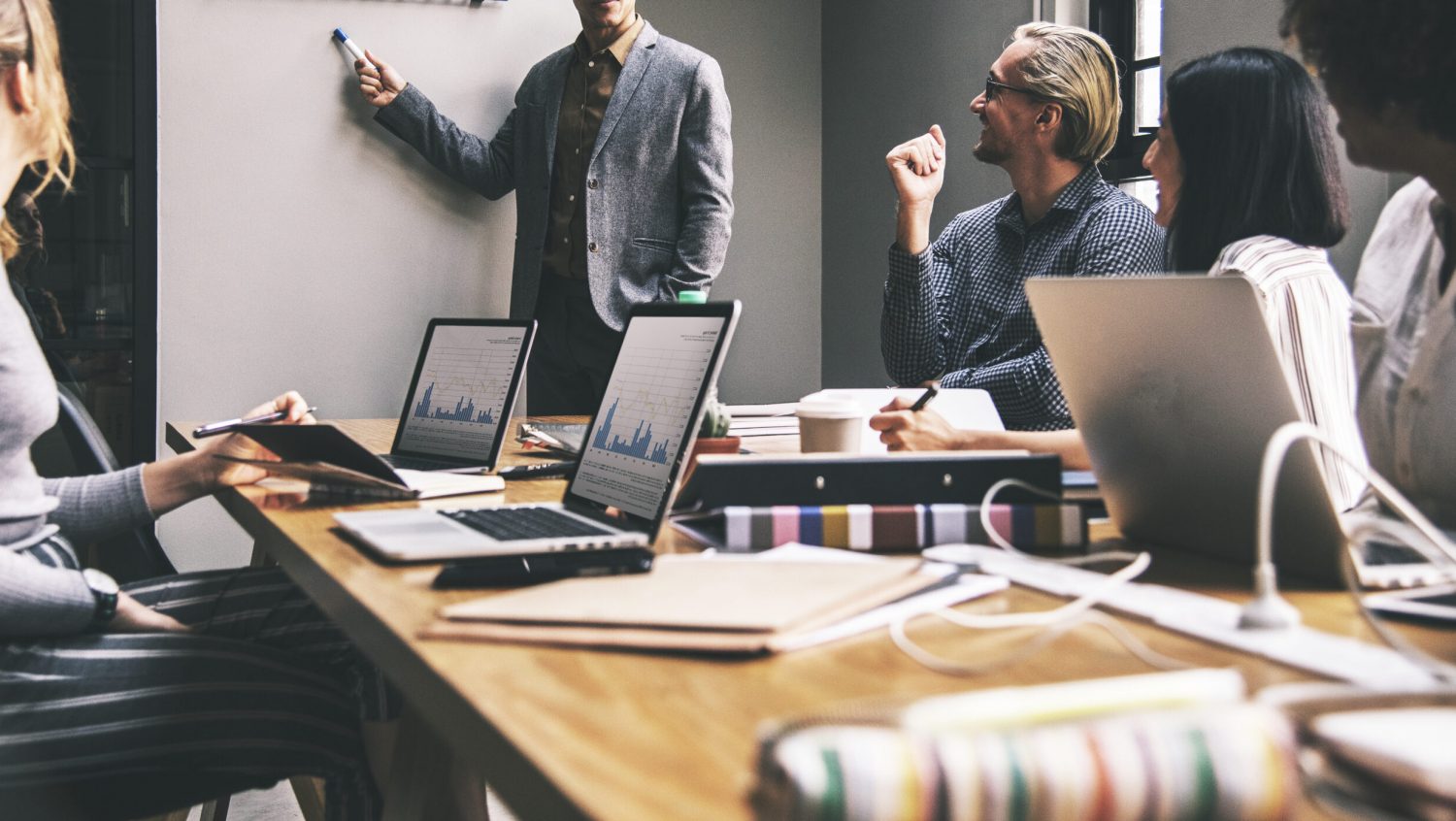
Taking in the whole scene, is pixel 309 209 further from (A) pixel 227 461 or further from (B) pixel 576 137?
(A) pixel 227 461

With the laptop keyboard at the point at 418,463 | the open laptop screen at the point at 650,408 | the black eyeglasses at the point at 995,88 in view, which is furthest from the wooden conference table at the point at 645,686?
the black eyeglasses at the point at 995,88

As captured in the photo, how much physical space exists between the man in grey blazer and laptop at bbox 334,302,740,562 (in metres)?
1.61

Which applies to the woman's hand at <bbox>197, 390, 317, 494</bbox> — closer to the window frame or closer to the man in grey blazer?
the man in grey blazer

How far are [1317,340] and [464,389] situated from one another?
3.70 feet

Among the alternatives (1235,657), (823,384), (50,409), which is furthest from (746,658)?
(823,384)

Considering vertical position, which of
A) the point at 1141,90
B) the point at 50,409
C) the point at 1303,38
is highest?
the point at 1141,90

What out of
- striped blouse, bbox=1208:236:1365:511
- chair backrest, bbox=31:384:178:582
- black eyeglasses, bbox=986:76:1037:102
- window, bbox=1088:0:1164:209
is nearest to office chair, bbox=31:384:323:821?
chair backrest, bbox=31:384:178:582

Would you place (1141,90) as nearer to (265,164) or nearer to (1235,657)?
(265,164)

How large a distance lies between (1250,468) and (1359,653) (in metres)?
0.24

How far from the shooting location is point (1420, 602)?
32.2 inches

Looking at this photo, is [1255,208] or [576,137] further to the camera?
[576,137]

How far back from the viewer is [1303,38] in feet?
3.20

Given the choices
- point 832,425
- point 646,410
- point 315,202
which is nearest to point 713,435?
point 832,425

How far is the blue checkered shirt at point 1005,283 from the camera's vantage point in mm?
2094
